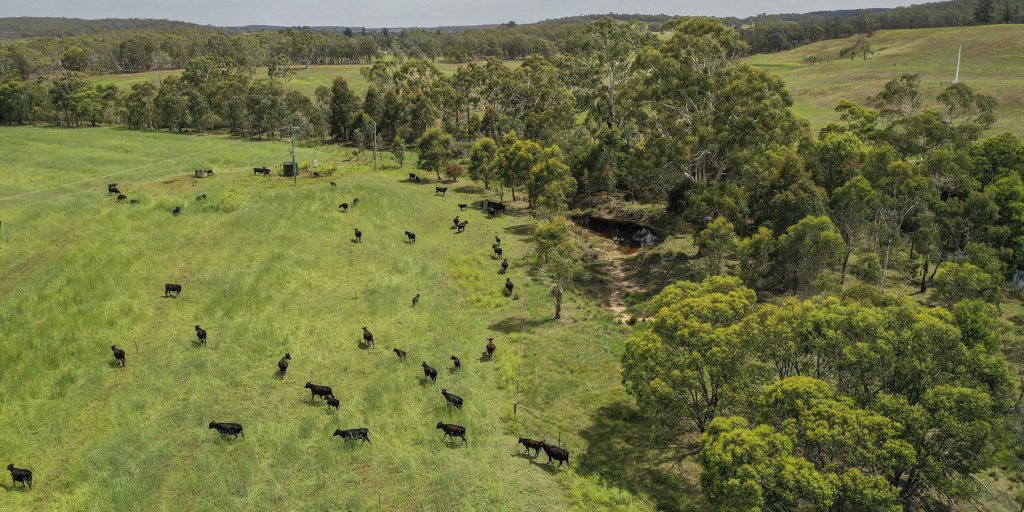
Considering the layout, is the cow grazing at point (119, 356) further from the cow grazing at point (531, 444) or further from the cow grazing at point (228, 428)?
the cow grazing at point (531, 444)

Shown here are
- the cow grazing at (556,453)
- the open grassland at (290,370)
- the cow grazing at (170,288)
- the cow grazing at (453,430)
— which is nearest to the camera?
the open grassland at (290,370)

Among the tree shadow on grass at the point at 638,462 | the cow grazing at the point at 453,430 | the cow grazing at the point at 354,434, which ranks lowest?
the tree shadow on grass at the point at 638,462

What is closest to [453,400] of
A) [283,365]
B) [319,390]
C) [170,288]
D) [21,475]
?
[319,390]

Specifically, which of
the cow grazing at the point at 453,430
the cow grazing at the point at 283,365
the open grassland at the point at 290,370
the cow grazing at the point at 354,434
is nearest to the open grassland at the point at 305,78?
the open grassland at the point at 290,370

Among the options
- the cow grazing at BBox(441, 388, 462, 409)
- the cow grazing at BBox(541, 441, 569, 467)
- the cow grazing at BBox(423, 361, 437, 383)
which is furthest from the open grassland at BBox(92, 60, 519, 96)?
the cow grazing at BBox(541, 441, 569, 467)

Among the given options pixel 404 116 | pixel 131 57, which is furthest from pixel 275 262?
pixel 131 57

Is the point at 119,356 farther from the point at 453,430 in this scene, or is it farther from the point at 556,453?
the point at 556,453

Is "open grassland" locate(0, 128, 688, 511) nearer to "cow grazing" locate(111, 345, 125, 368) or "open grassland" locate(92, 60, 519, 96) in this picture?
"cow grazing" locate(111, 345, 125, 368)

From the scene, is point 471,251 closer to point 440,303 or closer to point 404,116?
point 440,303
